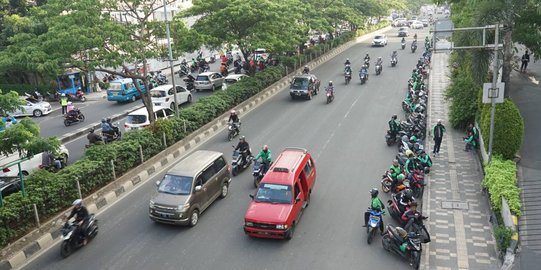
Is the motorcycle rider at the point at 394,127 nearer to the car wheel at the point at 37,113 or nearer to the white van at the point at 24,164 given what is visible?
the white van at the point at 24,164

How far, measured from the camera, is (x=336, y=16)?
165ft

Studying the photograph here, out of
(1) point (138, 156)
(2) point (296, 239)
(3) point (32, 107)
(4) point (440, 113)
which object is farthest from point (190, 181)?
(3) point (32, 107)

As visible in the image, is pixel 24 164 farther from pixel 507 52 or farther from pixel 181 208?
pixel 507 52

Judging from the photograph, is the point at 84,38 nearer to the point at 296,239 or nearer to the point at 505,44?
the point at 296,239

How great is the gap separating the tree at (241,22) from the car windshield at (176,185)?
15.3 meters

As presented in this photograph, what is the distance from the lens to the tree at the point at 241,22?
92.4 feet

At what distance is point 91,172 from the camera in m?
15.1

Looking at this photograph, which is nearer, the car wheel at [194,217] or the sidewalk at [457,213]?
the sidewalk at [457,213]

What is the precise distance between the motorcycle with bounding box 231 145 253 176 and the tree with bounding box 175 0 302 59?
39.0 ft

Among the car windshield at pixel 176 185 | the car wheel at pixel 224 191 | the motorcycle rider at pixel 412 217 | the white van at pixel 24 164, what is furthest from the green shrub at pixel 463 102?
the white van at pixel 24 164

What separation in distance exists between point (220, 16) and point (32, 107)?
574 inches

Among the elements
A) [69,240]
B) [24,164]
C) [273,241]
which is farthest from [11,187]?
[273,241]

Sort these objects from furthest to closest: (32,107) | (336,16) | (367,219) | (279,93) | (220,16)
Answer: (336,16)
(279,93)
(32,107)
(220,16)
(367,219)

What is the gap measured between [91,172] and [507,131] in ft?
47.1
